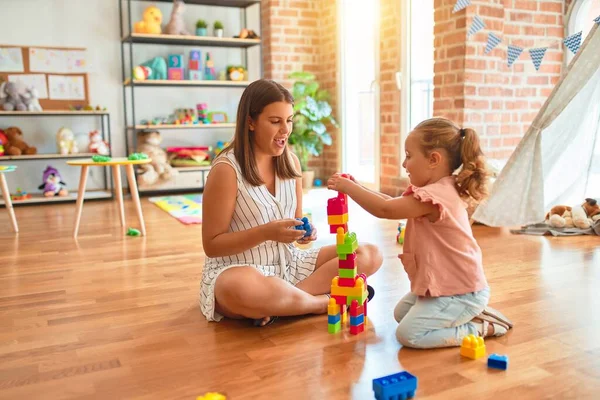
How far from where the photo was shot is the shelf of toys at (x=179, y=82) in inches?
201

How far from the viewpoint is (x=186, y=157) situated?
5289 mm

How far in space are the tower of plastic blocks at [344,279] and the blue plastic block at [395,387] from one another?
0.40 meters

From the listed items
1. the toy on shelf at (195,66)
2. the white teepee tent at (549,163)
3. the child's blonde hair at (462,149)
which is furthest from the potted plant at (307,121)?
the child's blonde hair at (462,149)

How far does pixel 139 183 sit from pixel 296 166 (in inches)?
131

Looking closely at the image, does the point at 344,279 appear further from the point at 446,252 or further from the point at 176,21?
the point at 176,21

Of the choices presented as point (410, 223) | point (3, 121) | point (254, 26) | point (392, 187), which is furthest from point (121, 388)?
point (254, 26)

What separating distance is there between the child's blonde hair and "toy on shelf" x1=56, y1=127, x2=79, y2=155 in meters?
4.00

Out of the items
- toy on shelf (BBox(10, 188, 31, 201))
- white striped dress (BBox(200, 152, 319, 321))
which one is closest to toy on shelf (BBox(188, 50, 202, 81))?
toy on shelf (BBox(10, 188, 31, 201))

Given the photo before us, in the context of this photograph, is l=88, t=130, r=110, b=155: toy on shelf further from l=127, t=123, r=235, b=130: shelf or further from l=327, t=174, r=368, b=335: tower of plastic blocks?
l=327, t=174, r=368, b=335: tower of plastic blocks

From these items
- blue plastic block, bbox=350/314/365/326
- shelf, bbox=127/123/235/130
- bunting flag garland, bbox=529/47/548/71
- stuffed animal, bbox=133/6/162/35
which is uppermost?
stuffed animal, bbox=133/6/162/35

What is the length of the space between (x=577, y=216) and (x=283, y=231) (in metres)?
2.15

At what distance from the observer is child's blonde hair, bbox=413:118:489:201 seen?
1572 mm

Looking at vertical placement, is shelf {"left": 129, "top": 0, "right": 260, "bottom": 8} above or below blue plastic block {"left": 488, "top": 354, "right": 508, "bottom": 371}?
above

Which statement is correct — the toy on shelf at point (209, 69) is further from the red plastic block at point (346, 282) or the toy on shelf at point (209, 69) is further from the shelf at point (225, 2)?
the red plastic block at point (346, 282)
